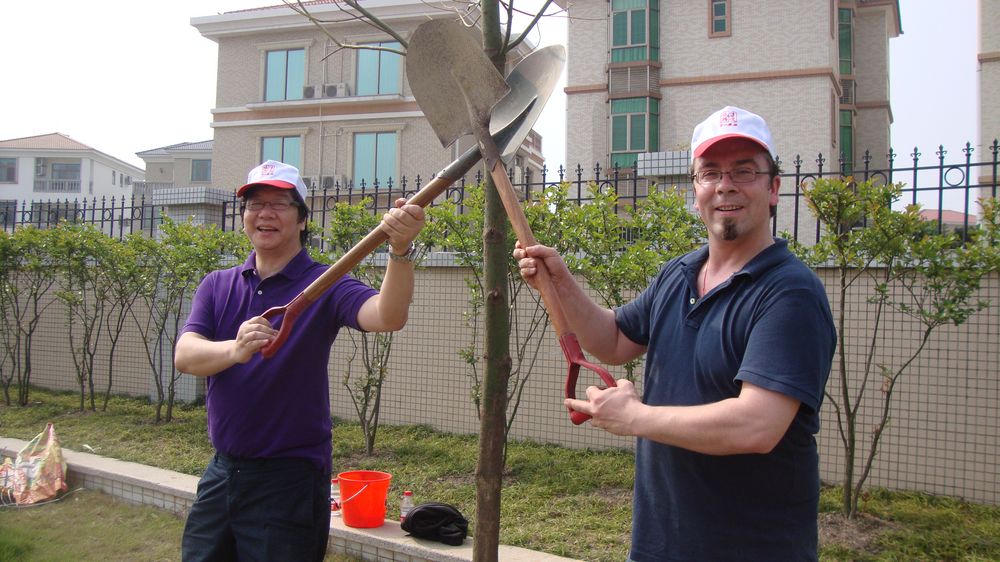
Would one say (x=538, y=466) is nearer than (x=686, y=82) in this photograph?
Yes

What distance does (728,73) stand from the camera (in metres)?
21.9

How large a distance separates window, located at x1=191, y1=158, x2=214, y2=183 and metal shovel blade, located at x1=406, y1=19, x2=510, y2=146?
131 ft

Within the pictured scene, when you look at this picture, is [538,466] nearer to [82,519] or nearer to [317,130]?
[82,519]

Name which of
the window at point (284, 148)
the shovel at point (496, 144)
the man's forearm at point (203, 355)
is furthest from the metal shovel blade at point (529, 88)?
the window at point (284, 148)

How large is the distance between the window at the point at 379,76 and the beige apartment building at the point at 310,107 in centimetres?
4

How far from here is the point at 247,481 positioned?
2.53 m

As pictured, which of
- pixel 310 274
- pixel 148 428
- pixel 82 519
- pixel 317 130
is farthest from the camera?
pixel 317 130

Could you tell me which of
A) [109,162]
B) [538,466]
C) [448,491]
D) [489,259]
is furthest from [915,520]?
[109,162]

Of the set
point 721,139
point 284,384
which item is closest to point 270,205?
point 284,384

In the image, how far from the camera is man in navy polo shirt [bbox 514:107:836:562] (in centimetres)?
161

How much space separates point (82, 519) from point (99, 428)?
95.9 inches

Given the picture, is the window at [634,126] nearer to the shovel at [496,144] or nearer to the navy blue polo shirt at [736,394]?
the shovel at [496,144]

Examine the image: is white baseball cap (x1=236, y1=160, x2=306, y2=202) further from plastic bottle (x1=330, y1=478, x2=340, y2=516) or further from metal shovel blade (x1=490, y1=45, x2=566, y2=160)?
plastic bottle (x1=330, y1=478, x2=340, y2=516)

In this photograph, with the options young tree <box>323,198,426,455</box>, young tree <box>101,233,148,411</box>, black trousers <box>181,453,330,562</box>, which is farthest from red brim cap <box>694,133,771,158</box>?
young tree <box>101,233,148,411</box>
